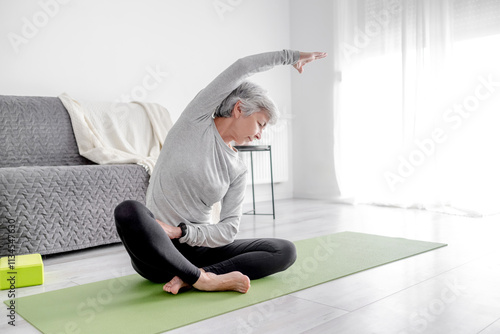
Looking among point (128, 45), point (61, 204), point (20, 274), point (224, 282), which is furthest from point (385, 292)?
point (128, 45)

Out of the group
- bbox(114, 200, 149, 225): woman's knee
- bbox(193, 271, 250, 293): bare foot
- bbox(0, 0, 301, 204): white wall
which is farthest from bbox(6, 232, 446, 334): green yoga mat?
bbox(0, 0, 301, 204): white wall

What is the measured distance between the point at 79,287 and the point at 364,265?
3.60ft

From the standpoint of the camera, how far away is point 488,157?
3391 millimetres

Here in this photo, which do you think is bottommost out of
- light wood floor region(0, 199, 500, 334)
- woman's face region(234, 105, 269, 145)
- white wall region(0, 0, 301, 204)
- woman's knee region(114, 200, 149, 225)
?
light wood floor region(0, 199, 500, 334)

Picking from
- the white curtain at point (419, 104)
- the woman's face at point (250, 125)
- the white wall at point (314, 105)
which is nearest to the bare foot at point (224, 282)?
the woman's face at point (250, 125)

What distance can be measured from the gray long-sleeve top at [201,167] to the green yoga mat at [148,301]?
202 millimetres

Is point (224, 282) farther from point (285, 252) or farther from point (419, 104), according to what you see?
point (419, 104)

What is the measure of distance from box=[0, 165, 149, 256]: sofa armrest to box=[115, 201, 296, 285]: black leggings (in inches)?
31.9

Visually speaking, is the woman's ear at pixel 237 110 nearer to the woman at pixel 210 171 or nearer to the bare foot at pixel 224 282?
the woman at pixel 210 171

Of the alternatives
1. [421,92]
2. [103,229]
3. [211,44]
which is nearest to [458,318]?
[103,229]

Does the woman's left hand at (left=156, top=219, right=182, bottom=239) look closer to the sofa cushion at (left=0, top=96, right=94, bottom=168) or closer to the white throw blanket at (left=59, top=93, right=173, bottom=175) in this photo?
the white throw blanket at (left=59, top=93, right=173, bottom=175)

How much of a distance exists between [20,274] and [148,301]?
57 centimetres

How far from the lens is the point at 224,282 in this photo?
5.13ft

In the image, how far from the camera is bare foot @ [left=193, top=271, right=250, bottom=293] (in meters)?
1.55
